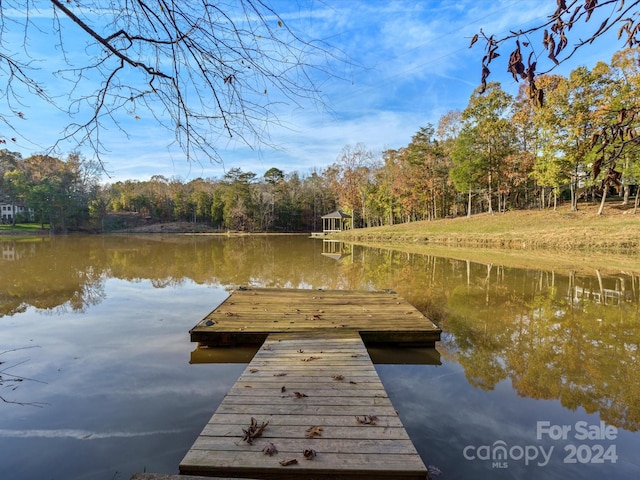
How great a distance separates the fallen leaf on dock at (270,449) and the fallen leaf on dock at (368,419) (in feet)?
1.83

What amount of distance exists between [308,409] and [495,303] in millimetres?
5490

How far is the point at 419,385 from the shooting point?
331 centimetres

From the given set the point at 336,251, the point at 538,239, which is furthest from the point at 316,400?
the point at 538,239

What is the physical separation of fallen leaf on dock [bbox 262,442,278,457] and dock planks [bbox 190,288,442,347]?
2.20 m

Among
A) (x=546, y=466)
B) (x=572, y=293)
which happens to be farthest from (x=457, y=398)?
(x=572, y=293)

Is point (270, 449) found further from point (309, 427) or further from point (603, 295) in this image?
point (603, 295)

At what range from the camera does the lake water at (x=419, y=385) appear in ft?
7.54

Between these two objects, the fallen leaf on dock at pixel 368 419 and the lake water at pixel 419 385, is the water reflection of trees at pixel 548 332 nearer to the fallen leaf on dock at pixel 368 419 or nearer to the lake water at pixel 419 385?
the lake water at pixel 419 385

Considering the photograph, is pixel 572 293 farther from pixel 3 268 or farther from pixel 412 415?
pixel 3 268

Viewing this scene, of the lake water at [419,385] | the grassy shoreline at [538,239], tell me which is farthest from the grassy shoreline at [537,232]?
the lake water at [419,385]

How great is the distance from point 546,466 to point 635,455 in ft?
2.13

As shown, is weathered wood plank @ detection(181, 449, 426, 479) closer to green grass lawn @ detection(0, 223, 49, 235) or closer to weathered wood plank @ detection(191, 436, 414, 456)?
weathered wood plank @ detection(191, 436, 414, 456)

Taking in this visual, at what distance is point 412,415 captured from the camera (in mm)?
2777

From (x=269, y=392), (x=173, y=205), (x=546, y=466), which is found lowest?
(x=546, y=466)
